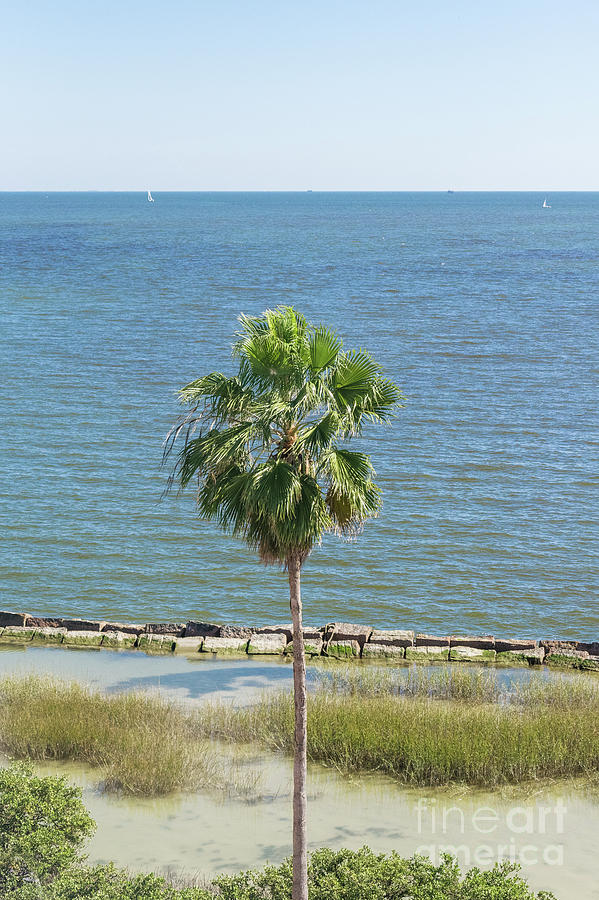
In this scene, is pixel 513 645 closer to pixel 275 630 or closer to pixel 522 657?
pixel 522 657

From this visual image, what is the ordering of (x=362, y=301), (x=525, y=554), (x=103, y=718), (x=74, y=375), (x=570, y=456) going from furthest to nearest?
(x=362, y=301) → (x=74, y=375) → (x=570, y=456) → (x=525, y=554) → (x=103, y=718)

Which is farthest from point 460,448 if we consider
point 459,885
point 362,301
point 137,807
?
point 362,301

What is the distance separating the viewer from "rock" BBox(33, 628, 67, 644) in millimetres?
22375

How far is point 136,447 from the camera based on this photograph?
38.0 meters

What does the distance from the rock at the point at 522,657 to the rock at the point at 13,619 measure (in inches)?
409

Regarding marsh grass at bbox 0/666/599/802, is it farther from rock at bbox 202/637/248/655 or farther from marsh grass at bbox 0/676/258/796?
rock at bbox 202/637/248/655

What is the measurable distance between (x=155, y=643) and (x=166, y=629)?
0.64 m

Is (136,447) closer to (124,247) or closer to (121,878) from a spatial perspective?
(121,878)

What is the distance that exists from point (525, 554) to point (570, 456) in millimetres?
9771

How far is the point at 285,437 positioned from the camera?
11.0 meters

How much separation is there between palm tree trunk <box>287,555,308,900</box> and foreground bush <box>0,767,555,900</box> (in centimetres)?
52

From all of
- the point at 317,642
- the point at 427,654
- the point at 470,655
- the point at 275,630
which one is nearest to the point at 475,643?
the point at 470,655

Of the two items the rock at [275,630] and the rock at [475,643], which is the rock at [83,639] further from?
the rock at [475,643]

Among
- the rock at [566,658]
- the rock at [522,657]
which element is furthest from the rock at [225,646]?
the rock at [566,658]
